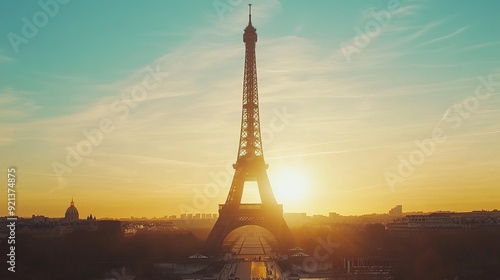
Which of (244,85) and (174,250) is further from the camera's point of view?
(174,250)

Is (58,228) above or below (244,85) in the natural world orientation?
below

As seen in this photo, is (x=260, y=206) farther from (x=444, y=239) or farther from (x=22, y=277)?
(x=22, y=277)

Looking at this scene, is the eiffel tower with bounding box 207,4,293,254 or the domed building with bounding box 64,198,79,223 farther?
the domed building with bounding box 64,198,79,223

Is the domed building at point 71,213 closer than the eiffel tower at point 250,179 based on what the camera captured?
No

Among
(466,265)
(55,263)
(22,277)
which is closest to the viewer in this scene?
(22,277)

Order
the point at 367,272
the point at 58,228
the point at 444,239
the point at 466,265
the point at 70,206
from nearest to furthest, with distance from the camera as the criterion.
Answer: the point at 466,265 < the point at 367,272 < the point at 444,239 < the point at 58,228 < the point at 70,206

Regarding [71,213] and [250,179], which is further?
[71,213]

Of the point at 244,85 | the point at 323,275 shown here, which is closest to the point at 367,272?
the point at 323,275

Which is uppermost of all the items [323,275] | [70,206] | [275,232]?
[70,206]
